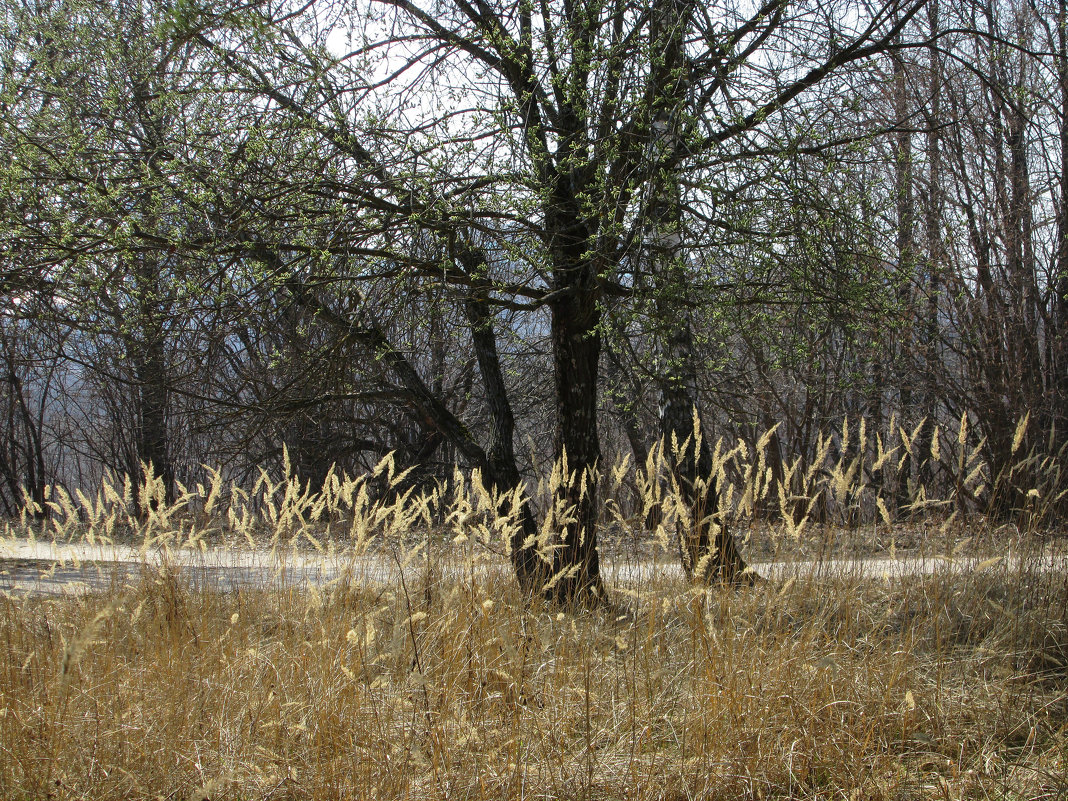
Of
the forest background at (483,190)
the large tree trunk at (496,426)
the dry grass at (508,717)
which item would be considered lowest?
the dry grass at (508,717)

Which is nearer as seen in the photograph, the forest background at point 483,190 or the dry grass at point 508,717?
the dry grass at point 508,717

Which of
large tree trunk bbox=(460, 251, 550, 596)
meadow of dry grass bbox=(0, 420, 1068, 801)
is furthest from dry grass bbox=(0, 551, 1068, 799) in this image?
large tree trunk bbox=(460, 251, 550, 596)

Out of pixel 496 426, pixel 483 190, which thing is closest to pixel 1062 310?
pixel 496 426

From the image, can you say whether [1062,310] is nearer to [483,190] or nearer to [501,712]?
[483,190]

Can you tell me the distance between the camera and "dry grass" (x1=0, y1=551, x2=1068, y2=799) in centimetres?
235

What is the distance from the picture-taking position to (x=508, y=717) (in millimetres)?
2754

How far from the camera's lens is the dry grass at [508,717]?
7.72ft

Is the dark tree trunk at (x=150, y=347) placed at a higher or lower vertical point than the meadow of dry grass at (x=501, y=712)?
higher

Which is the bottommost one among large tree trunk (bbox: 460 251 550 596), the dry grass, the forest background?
the dry grass

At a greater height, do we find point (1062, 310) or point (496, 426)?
point (1062, 310)

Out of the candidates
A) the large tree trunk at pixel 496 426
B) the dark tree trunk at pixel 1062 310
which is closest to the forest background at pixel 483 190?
the large tree trunk at pixel 496 426

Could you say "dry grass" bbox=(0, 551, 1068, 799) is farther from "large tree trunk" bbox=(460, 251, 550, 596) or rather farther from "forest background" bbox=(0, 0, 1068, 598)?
"large tree trunk" bbox=(460, 251, 550, 596)

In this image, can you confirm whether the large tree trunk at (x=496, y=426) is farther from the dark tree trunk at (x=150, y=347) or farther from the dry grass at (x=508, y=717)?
the dry grass at (x=508, y=717)

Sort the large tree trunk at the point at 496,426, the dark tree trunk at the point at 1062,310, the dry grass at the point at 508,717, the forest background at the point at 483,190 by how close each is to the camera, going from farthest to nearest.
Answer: the dark tree trunk at the point at 1062,310 → the large tree trunk at the point at 496,426 → the forest background at the point at 483,190 → the dry grass at the point at 508,717
